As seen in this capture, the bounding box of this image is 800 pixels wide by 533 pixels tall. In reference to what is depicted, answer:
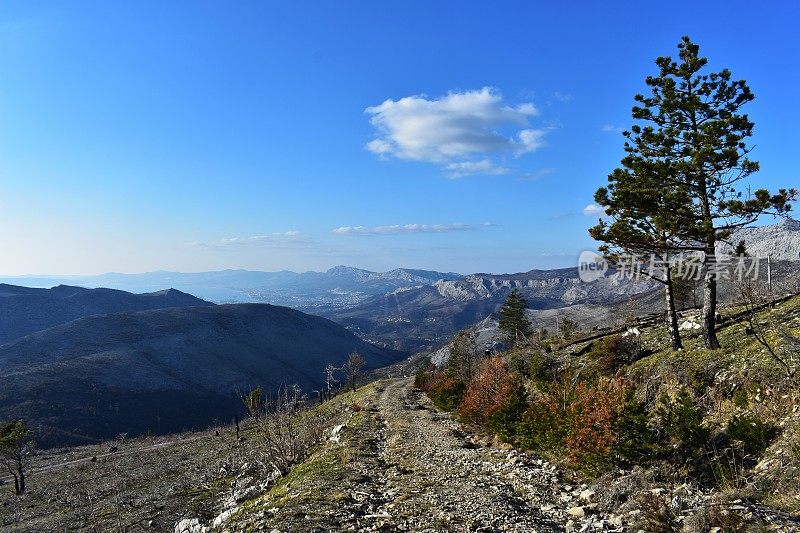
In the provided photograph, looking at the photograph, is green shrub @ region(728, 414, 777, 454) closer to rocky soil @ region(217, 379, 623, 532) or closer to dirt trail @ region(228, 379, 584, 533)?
rocky soil @ region(217, 379, 623, 532)

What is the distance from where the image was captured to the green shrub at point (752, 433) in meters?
11.7

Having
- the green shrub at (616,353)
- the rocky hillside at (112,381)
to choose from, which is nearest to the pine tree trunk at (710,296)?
the green shrub at (616,353)

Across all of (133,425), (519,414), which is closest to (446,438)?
(519,414)

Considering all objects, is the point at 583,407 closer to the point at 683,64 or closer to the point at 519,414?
the point at 519,414

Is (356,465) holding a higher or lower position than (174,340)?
higher

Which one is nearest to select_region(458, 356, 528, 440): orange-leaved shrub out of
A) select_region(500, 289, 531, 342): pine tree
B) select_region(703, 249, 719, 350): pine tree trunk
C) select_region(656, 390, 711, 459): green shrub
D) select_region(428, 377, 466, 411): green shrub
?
select_region(656, 390, 711, 459): green shrub

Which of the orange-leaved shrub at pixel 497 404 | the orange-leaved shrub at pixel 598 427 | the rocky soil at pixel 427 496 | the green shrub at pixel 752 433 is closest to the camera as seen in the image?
the rocky soil at pixel 427 496

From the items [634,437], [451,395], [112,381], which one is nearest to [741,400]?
[634,437]

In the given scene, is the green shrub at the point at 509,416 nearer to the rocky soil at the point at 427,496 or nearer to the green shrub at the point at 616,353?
the rocky soil at the point at 427,496

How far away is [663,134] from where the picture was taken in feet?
75.4

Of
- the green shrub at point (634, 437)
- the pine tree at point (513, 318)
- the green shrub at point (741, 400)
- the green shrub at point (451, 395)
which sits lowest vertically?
the green shrub at point (451, 395)

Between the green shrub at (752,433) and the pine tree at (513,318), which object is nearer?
the green shrub at (752,433)

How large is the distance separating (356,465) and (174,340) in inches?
7928

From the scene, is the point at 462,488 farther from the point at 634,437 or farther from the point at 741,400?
the point at 741,400
